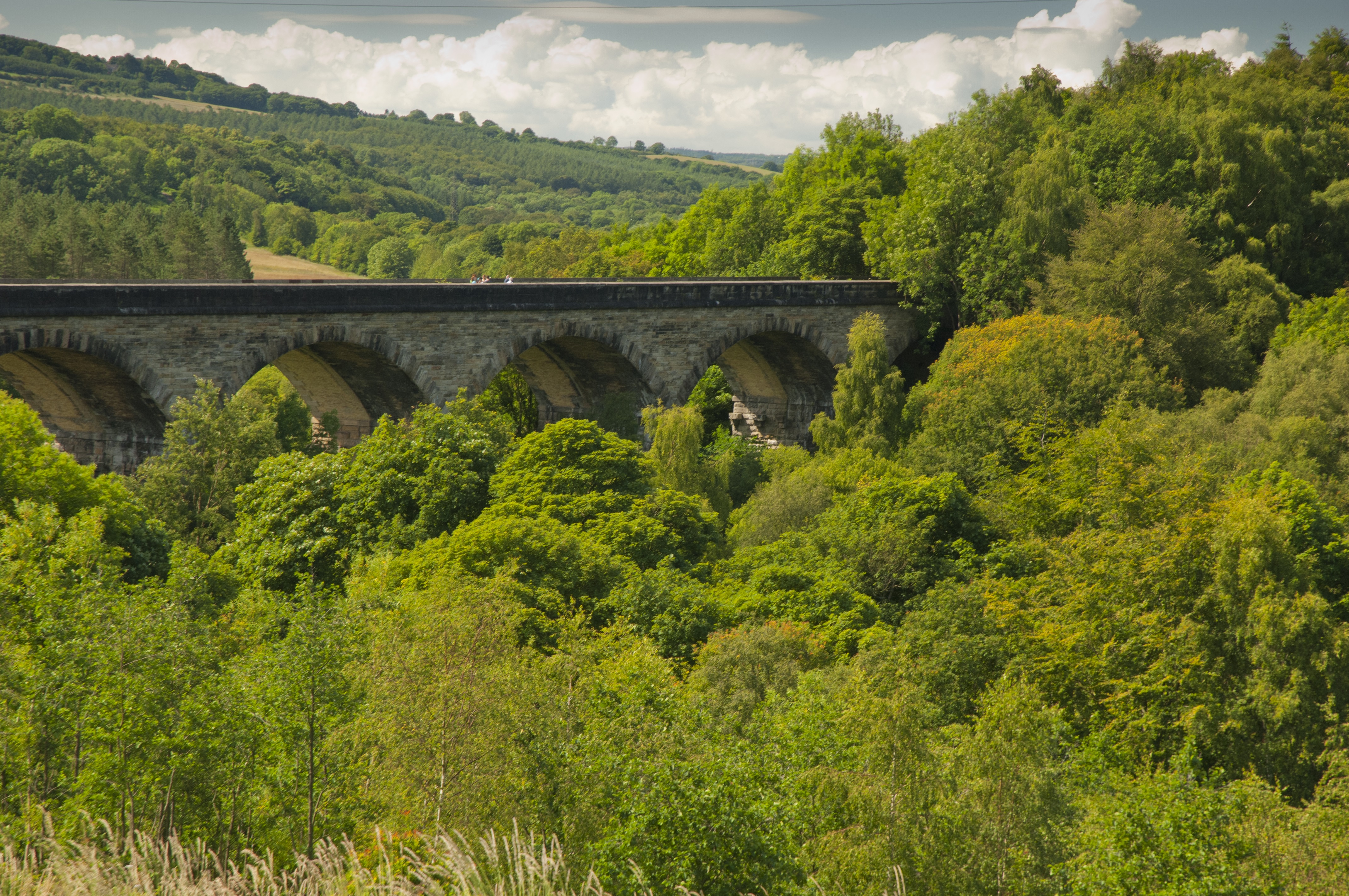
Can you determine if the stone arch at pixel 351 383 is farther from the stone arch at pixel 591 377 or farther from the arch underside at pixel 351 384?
the stone arch at pixel 591 377

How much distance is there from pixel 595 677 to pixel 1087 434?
20796mm

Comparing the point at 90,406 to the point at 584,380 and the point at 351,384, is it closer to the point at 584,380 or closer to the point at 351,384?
the point at 351,384

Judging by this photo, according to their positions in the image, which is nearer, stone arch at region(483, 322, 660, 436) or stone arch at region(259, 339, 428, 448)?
stone arch at region(259, 339, 428, 448)

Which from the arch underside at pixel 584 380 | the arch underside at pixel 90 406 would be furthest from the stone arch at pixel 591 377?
the arch underside at pixel 90 406

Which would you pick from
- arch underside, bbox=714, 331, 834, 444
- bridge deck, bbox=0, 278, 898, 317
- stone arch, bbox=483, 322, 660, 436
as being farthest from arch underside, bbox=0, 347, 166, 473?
arch underside, bbox=714, 331, 834, 444

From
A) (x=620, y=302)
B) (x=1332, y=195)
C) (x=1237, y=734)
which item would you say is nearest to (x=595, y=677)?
(x=1237, y=734)

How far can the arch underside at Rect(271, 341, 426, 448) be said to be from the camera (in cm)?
3047

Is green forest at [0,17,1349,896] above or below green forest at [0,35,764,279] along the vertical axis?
below

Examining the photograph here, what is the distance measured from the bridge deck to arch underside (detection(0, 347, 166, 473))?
5.46 feet

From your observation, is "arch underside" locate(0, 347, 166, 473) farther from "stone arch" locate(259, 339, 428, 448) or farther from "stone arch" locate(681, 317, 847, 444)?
"stone arch" locate(681, 317, 847, 444)

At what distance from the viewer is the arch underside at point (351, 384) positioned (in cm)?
3047

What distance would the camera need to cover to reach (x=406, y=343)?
30.5 meters

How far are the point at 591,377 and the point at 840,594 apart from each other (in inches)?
667

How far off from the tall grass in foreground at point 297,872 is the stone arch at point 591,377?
26.4m
